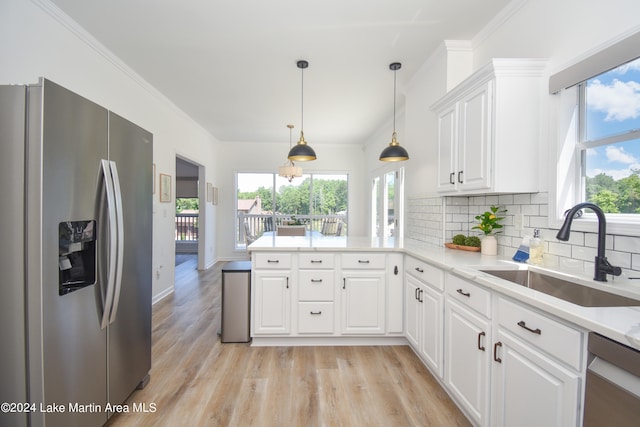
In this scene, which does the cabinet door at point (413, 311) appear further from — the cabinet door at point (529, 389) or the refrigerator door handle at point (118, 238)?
the refrigerator door handle at point (118, 238)

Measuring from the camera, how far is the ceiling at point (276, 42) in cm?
227

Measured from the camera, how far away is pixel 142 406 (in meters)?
1.87

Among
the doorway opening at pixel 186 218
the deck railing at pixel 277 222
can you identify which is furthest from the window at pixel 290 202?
the doorway opening at pixel 186 218

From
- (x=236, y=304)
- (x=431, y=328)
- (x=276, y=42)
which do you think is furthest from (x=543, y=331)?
(x=276, y=42)

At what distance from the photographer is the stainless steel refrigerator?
1210mm

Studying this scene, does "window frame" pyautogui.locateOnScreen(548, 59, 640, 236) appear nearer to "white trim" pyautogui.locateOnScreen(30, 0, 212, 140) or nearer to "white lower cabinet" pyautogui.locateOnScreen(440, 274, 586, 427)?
"white lower cabinet" pyautogui.locateOnScreen(440, 274, 586, 427)

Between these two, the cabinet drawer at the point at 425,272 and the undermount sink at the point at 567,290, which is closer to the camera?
the undermount sink at the point at 567,290

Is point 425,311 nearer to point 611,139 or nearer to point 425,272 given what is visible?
point 425,272

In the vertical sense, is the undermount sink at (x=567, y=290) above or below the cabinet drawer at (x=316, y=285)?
above

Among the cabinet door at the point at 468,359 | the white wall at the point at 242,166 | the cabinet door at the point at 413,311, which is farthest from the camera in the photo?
the white wall at the point at 242,166

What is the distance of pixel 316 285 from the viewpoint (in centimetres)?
265

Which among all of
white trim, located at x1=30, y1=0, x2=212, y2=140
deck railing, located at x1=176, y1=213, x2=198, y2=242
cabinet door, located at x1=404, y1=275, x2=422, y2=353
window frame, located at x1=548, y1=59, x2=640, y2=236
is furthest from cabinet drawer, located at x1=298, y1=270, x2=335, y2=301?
deck railing, located at x1=176, y1=213, x2=198, y2=242

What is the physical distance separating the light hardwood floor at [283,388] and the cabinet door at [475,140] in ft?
4.89

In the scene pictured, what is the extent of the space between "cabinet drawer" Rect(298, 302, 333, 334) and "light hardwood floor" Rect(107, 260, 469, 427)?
18cm
